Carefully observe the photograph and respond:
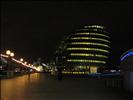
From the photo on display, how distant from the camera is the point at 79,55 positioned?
191 m

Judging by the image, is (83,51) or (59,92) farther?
(83,51)

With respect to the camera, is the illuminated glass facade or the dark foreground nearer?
the dark foreground

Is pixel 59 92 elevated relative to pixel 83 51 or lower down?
lower down

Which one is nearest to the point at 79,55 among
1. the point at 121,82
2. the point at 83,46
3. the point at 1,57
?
the point at 83,46

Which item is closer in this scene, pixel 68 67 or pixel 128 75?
pixel 128 75

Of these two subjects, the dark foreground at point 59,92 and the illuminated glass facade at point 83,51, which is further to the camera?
the illuminated glass facade at point 83,51

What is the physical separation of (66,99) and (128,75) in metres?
18.3

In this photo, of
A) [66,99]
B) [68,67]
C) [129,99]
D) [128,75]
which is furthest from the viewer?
[68,67]

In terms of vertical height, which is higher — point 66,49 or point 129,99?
point 66,49

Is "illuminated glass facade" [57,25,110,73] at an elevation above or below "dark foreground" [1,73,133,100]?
above

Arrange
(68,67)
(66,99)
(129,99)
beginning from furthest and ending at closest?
(68,67)
(129,99)
(66,99)

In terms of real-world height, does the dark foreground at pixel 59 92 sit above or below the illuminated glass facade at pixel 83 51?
below

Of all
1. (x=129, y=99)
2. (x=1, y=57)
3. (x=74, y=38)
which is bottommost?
(x=129, y=99)

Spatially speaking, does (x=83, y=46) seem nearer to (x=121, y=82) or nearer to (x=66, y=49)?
(x=66, y=49)
